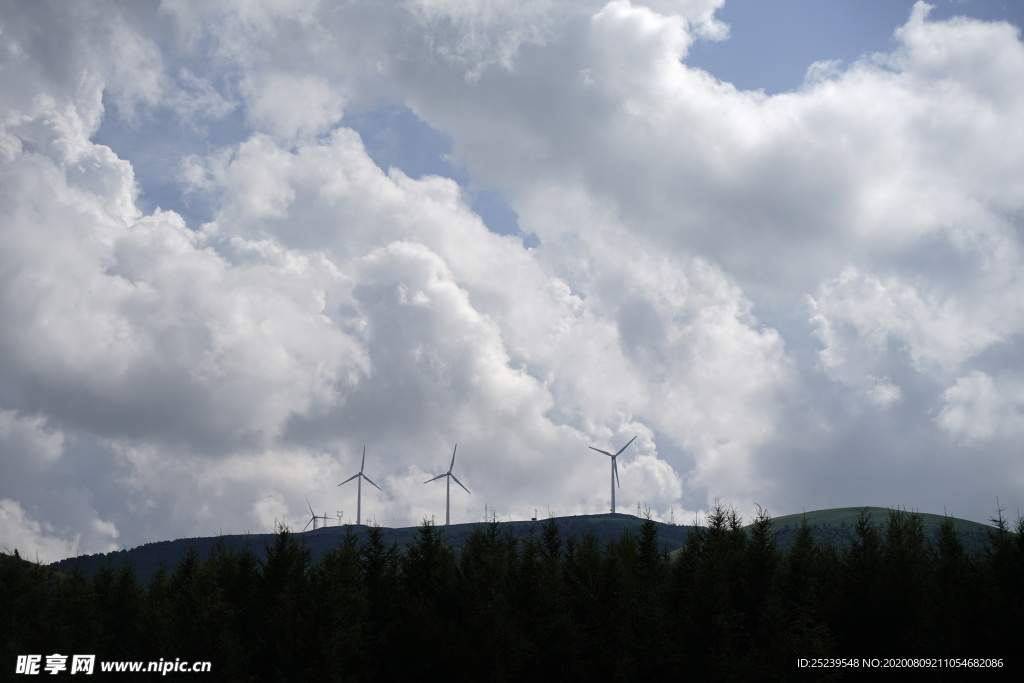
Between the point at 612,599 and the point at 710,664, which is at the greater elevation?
the point at 612,599

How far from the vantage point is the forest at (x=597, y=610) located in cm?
5441

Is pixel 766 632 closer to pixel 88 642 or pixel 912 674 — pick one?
pixel 912 674

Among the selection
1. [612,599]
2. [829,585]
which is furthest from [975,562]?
[612,599]

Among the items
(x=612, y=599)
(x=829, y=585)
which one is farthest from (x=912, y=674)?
(x=612, y=599)

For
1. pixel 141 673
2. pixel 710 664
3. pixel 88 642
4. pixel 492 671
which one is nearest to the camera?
pixel 710 664

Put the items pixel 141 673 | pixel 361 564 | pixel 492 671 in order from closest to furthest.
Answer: pixel 492 671
pixel 141 673
pixel 361 564

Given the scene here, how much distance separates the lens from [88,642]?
75.2 meters

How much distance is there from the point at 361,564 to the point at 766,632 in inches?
1286

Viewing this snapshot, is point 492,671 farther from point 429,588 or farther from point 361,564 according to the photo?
point 361,564

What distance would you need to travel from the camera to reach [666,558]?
72125 mm

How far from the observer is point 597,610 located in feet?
195

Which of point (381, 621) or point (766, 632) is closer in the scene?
point (766, 632)

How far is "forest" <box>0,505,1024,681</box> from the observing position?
5441cm

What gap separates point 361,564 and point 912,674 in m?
41.2
